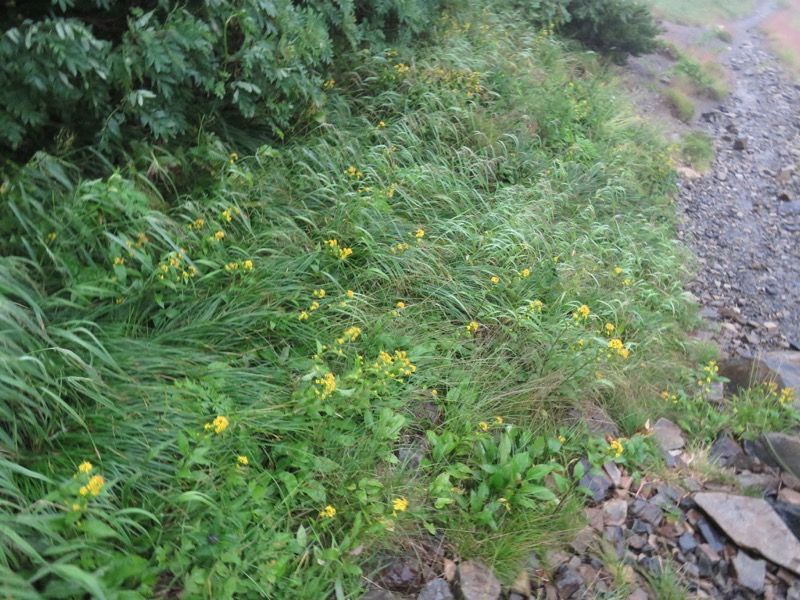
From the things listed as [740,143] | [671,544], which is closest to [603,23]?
[740,143]

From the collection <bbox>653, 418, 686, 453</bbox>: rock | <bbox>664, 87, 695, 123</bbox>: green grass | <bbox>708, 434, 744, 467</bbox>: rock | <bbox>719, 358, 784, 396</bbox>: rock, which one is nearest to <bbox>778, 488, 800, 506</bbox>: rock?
<bbox>708, 434, 744, 467</bbox>: rock

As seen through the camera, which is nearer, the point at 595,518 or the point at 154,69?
the point at 595,518

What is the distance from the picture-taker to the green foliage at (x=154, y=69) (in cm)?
324

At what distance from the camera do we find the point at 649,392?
4121 millimetres

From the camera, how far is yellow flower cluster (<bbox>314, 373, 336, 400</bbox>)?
9.72 feet

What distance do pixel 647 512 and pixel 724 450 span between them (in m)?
0.91

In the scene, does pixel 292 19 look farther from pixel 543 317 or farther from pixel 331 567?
pixel 331 567

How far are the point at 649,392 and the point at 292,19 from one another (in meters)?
3.44

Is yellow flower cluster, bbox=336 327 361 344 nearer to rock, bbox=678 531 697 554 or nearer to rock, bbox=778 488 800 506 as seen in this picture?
rock, bbox=678 531 697 554

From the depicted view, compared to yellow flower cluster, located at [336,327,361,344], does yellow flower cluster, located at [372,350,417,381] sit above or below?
below

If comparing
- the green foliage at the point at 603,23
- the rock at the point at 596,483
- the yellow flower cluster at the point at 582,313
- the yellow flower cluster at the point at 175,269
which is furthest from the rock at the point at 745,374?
the green foliage at the point at 603,23

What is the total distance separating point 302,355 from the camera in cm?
338

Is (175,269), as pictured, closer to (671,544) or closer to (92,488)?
(92,488)

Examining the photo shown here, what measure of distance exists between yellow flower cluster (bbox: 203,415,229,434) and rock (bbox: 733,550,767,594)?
257 centimetres
